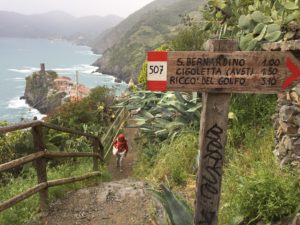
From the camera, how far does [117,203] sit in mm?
5223

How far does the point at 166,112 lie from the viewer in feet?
29.0

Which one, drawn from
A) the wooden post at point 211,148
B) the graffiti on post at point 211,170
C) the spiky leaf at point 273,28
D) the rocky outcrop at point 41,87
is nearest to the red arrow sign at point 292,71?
the wooden post at point 211,148

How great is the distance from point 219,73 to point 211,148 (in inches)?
19.8

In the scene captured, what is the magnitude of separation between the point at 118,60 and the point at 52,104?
51.3 metres

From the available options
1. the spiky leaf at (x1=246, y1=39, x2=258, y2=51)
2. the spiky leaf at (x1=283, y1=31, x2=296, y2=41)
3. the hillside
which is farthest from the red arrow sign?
the hillside

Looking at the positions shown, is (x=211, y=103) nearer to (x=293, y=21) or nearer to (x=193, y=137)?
(x=293, y=21)

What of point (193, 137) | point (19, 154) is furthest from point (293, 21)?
point (19, 154)

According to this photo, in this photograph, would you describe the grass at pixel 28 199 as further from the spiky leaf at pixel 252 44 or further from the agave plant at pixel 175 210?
the spiky leaf at pixel 252 44

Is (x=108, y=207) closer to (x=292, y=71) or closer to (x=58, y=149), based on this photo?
(x=292, y=71)

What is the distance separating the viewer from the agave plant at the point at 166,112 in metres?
7.84

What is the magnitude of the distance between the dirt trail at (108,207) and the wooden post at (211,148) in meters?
1.53

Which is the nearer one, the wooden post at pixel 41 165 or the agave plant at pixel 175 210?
the agave plant at pixel 175 210

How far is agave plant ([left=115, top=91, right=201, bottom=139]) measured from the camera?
7840 millimetres

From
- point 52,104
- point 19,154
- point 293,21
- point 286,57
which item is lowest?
point 52,104
